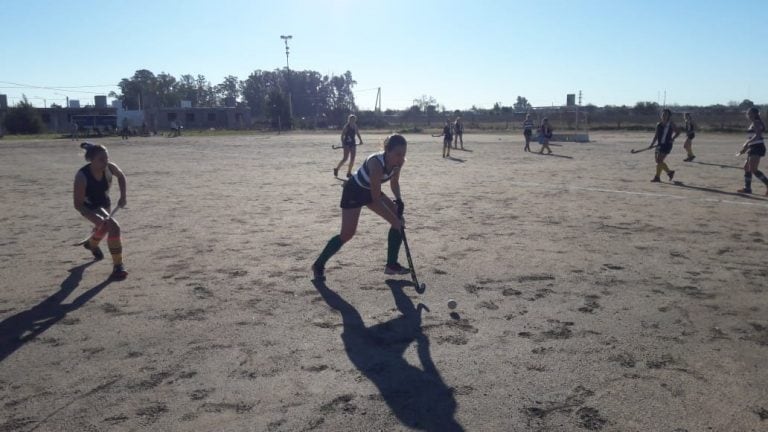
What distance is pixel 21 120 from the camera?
60.8 metres

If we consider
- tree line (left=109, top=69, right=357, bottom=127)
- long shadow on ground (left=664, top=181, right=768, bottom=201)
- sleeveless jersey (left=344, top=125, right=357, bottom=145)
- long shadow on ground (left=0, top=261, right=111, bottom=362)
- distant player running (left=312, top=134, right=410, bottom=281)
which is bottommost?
long shadow on ground (left=0, top=261, right=111, bottom=362)

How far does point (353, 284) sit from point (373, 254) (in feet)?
4.54

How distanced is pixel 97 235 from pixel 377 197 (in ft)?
12.9

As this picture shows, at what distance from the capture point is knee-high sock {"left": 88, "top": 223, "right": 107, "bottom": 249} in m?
6.98

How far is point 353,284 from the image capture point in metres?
6.45

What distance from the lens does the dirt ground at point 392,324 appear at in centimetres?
372

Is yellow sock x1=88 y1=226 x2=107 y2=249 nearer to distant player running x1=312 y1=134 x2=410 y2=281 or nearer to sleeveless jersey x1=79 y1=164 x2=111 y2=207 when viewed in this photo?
sleeveless jersey x1=79 y1=164 x2=111 y2=207

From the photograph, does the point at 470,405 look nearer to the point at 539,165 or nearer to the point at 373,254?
the point at 373,254

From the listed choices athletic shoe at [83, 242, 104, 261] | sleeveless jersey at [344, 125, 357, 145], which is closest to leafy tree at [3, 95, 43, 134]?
sleeveless jersey at [344, 125, 357, 145]

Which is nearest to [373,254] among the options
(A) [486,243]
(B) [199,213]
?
(A) [486,243]

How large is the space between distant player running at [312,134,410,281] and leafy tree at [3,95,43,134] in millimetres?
68234

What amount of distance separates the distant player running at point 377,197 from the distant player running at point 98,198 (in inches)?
99.0

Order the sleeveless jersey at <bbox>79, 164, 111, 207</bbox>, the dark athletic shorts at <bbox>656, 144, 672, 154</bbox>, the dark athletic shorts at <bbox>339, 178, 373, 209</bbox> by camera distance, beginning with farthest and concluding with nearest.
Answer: the dark athletic shorts at <bbox>656, 144, 672, 154</bbox>, the sleeveless jersey at <bbox>79, 164, 111, 207</bbox>, the dark athletic shorts at <bbox>339, 178, 373, 209</bbox>

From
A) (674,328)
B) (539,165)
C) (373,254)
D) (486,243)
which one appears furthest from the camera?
(539,165)
